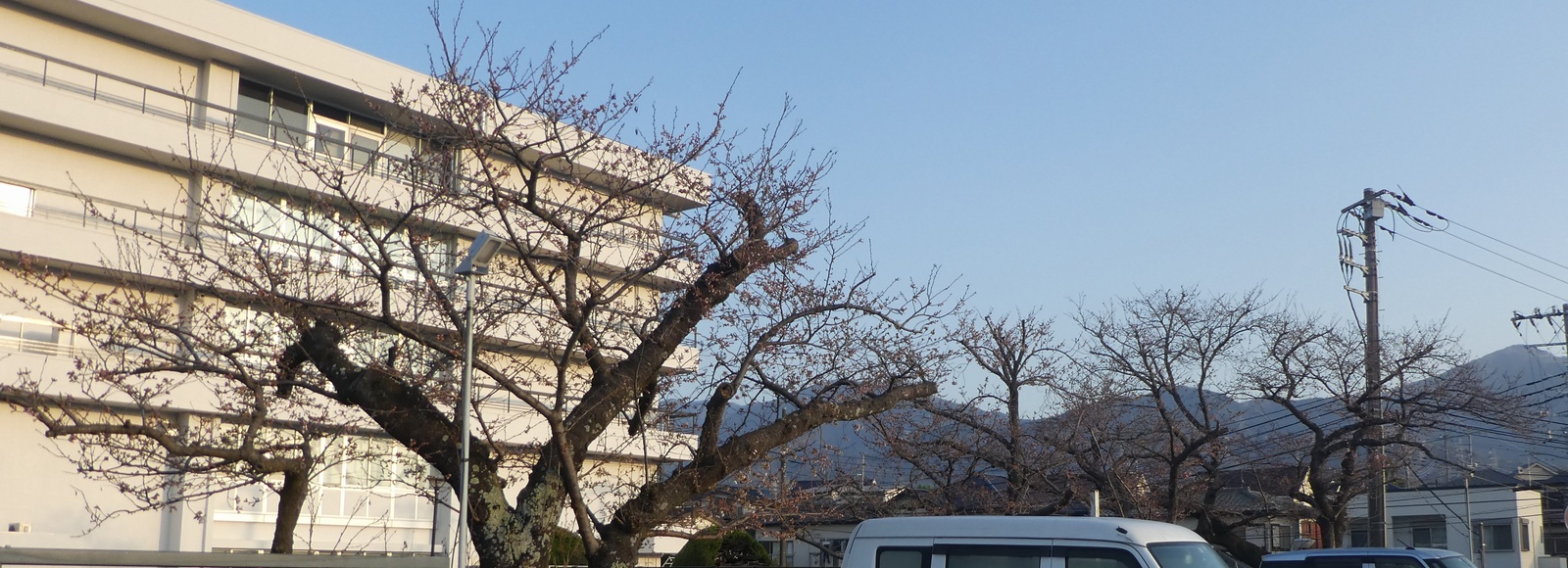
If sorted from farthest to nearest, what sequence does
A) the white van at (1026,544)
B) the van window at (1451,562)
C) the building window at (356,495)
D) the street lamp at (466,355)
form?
the building window at (356,495)
the van window at (1451,562)
the street lamp at (466,355)
the white van at (1026,544)

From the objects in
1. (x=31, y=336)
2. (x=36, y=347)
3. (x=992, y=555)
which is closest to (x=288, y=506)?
(x=992, y=555)

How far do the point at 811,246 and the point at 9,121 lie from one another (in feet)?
64.1

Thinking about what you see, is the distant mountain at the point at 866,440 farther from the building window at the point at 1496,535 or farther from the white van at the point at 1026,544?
the building window at the point at 1496,535

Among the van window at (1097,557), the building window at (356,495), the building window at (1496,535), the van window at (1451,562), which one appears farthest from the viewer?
the building window at (1496,535)

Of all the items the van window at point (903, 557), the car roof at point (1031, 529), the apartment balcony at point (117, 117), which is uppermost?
the apartment balcony at point (117, 117)

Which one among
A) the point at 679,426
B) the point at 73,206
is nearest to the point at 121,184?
the point at 73,206

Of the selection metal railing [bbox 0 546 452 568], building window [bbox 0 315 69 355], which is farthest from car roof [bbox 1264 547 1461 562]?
building window [bbox 0 315 69 355]

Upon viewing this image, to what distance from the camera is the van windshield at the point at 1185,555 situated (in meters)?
9.77

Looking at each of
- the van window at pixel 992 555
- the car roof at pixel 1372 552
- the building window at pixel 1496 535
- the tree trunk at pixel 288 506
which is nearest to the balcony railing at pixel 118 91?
the tree trunk at pixel 288 506

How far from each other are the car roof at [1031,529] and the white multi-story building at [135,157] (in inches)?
458

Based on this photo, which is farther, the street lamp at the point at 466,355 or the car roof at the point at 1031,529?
the street lamp at the point at 466,355

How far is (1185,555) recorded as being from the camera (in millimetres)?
10000

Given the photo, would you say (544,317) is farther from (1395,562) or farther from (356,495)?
(356,495)

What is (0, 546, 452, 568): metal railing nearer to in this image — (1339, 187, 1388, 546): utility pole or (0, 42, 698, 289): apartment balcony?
(0, 42, 698, 289): apartment balcony
